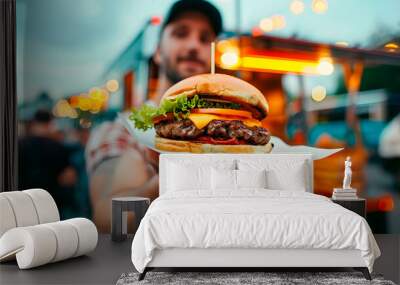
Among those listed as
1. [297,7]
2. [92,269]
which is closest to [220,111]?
[297,7]

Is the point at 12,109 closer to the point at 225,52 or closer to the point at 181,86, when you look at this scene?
the point at 181,86

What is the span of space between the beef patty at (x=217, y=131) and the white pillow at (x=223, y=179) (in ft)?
2.63

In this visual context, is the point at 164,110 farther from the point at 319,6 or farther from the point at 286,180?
the point at 319,6

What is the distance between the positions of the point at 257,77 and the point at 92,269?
3.32 meters

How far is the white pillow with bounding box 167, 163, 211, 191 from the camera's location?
644cm

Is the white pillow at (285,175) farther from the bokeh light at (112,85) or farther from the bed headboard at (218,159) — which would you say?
the bokeh light at (112,85)

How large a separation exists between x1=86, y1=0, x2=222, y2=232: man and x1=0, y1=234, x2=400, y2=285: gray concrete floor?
4.07 ft

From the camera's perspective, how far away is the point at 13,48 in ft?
23.4

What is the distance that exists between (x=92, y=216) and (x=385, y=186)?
359 cm

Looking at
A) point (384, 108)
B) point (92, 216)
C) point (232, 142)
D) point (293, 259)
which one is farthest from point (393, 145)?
point (92, 216)

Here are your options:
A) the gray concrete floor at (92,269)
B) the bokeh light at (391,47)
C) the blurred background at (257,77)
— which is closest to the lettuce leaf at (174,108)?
the blurred background at (257,77)

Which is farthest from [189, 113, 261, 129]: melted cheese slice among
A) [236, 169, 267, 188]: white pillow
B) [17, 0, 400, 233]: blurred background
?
[236, 169, 267, 188]: white pillow

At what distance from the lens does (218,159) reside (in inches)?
273

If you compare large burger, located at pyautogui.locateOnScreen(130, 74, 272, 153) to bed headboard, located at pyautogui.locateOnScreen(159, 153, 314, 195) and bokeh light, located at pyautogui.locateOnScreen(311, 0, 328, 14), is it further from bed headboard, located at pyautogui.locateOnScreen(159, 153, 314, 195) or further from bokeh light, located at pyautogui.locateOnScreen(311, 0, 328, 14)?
bokeh light, located at pyautogui.locateOnScreen(311, 0, 328, 14)
